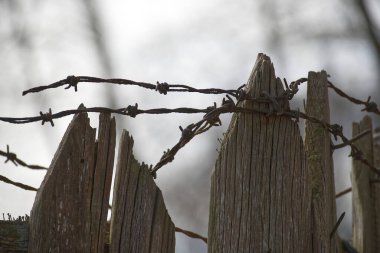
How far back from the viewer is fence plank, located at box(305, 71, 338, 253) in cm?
279

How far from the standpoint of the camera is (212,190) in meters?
2.74

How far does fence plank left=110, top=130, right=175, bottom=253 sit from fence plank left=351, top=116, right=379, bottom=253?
152cm

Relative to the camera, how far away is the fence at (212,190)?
2.52 m

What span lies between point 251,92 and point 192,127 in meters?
0.24

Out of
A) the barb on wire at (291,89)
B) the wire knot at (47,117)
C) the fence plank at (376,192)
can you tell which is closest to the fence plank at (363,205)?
the fence plank at (376,192)

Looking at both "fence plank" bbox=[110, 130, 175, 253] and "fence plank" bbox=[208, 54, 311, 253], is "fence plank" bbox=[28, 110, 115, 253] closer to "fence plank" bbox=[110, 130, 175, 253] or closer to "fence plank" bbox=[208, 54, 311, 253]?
"fence plank" bbox=[110, 130, 175, 253]

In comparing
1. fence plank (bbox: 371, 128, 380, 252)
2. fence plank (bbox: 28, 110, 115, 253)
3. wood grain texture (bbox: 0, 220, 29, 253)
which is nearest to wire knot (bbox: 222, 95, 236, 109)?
fence plank (bbox: 28, 110, 115, 253)

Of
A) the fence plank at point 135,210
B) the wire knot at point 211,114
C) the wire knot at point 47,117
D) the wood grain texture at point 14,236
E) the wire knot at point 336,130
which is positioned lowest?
the wood grain texture at point 14,236

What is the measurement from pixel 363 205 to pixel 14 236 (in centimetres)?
205

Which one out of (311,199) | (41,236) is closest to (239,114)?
(311,199)

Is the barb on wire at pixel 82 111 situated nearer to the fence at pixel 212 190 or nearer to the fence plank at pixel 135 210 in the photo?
the fence at pixel 212 190

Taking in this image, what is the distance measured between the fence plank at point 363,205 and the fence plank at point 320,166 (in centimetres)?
87

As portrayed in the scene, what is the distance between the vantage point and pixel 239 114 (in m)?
2.75

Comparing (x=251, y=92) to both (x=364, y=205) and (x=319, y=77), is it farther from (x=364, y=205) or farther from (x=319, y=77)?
(x=364, y=205)
